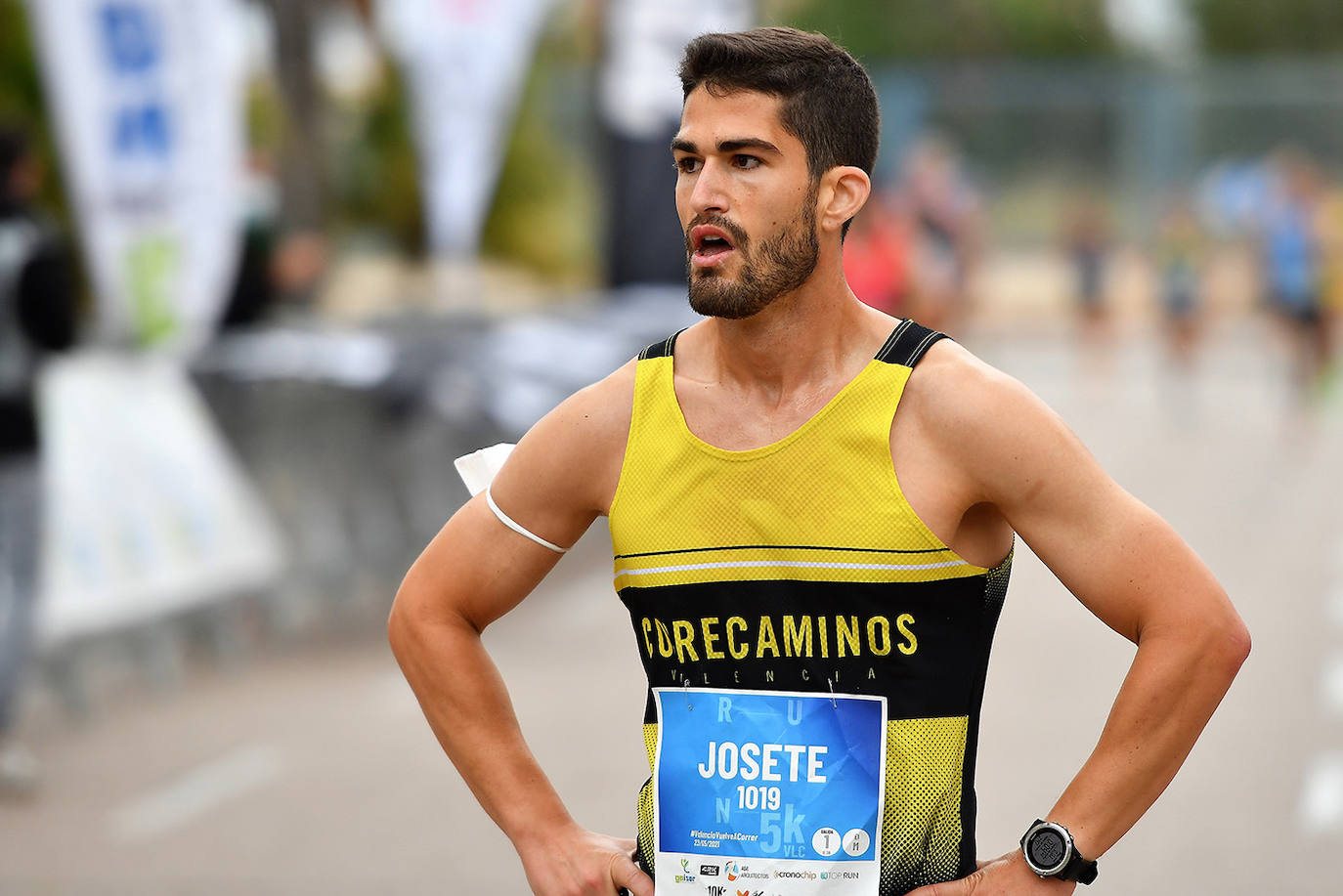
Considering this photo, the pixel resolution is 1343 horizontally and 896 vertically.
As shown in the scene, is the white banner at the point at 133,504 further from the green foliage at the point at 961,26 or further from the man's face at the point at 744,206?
the green foliage at the point at 961,26

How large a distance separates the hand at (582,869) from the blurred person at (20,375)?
5081 mm

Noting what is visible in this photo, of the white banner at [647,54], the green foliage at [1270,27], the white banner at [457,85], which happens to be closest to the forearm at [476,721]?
the white banner at [457,85]

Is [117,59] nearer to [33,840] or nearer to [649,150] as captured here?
[33,840]

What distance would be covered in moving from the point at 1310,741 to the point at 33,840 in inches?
191

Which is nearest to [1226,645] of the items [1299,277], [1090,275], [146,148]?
[146,148]

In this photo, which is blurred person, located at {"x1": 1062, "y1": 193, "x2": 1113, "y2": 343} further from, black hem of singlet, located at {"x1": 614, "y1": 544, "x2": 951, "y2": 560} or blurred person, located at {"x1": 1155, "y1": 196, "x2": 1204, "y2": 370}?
black hem of singlet, located at {"x1": 614, "y1": 544, "x2": 951, "y2": 560}

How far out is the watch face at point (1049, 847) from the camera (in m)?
2.62

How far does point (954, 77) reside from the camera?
1588 inches

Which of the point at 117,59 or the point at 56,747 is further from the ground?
the point at 117,59

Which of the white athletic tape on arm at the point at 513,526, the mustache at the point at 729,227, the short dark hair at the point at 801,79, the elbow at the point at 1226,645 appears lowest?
the elbow at the point at 1226,645

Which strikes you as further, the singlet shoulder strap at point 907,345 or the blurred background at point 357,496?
the blurred background at point 357,496

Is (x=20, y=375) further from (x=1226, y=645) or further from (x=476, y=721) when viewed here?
(x=1226, y=645)

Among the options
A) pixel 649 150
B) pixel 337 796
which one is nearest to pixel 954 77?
pixel 649 150

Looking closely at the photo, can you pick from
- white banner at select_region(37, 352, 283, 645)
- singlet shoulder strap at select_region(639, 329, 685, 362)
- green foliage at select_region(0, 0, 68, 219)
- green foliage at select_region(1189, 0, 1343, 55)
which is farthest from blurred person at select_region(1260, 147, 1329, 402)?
green foliage at select_region(1189, 0, 1343, 55)
